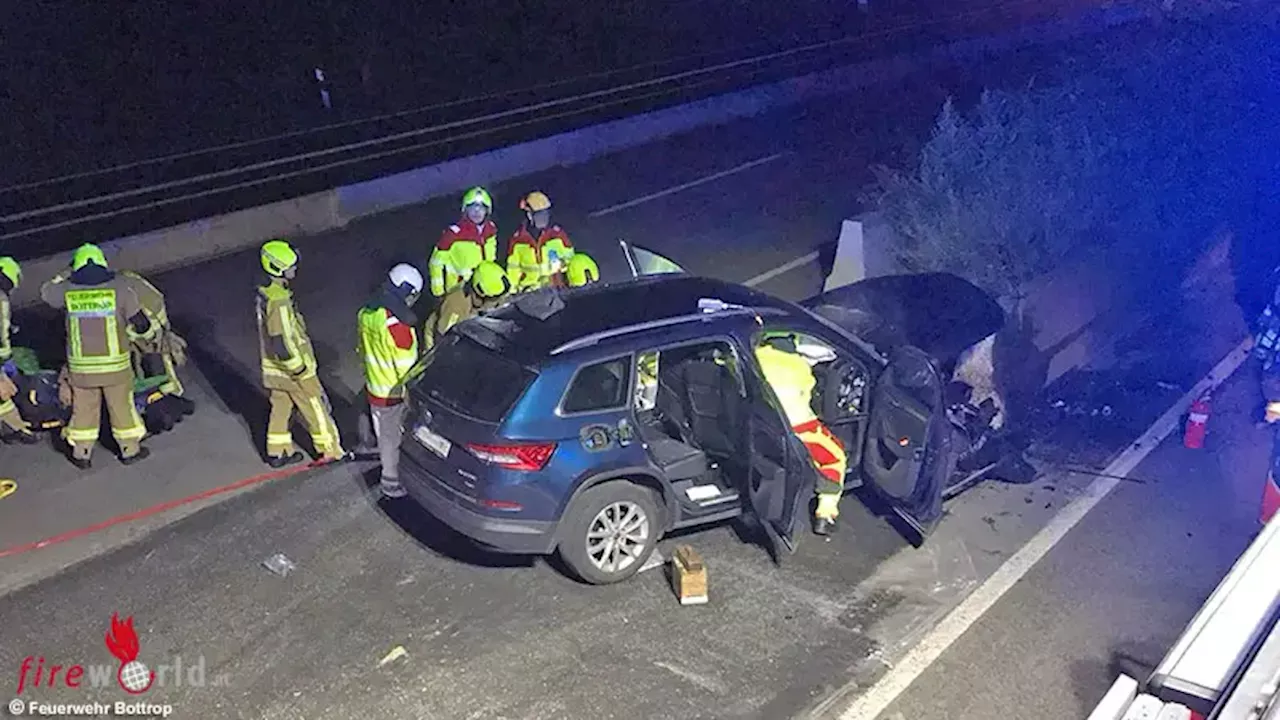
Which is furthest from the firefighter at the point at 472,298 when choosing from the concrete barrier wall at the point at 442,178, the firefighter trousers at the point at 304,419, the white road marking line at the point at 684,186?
the white road marking line at the point at 684,186

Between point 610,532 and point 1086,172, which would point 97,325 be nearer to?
point 610,532

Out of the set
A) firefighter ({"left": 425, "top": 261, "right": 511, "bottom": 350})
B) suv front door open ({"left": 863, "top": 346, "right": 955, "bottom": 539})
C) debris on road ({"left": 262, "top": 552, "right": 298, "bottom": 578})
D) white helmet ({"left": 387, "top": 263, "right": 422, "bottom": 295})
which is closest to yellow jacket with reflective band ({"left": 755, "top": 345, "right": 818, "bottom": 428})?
suv front door open ({"left": 863, "top": 346, "right": 955, "bottom": 539})

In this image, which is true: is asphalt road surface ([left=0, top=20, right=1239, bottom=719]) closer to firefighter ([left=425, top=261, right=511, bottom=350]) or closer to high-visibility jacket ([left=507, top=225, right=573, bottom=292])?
firefighter ([left=425, top=261, right=511, bottom=350])

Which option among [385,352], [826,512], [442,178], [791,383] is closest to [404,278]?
[385,352]

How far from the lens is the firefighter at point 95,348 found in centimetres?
865

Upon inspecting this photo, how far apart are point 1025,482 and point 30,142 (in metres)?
17.2

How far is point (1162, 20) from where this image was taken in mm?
28625

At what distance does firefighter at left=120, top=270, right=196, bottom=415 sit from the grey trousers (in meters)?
2.29

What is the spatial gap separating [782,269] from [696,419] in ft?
20.6

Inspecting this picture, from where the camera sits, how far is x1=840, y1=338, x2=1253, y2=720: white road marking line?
21.3 feet

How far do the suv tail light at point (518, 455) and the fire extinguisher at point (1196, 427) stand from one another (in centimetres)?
516

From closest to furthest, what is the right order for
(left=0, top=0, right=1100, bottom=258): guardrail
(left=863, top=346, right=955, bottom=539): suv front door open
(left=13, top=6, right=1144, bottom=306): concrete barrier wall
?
(left=863, top=346, right=955, bottom=539): suv front door open → (left=13, top=6, right=1144, bottom=306): concrete barrier wall → (left=0, top=0, right=1100, bottom=258): guardrail

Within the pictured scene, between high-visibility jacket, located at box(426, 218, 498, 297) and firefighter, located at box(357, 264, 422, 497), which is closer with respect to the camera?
firefighter, located at box(357, 264, 422, 497)

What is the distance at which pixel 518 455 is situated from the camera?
6.92 metres
